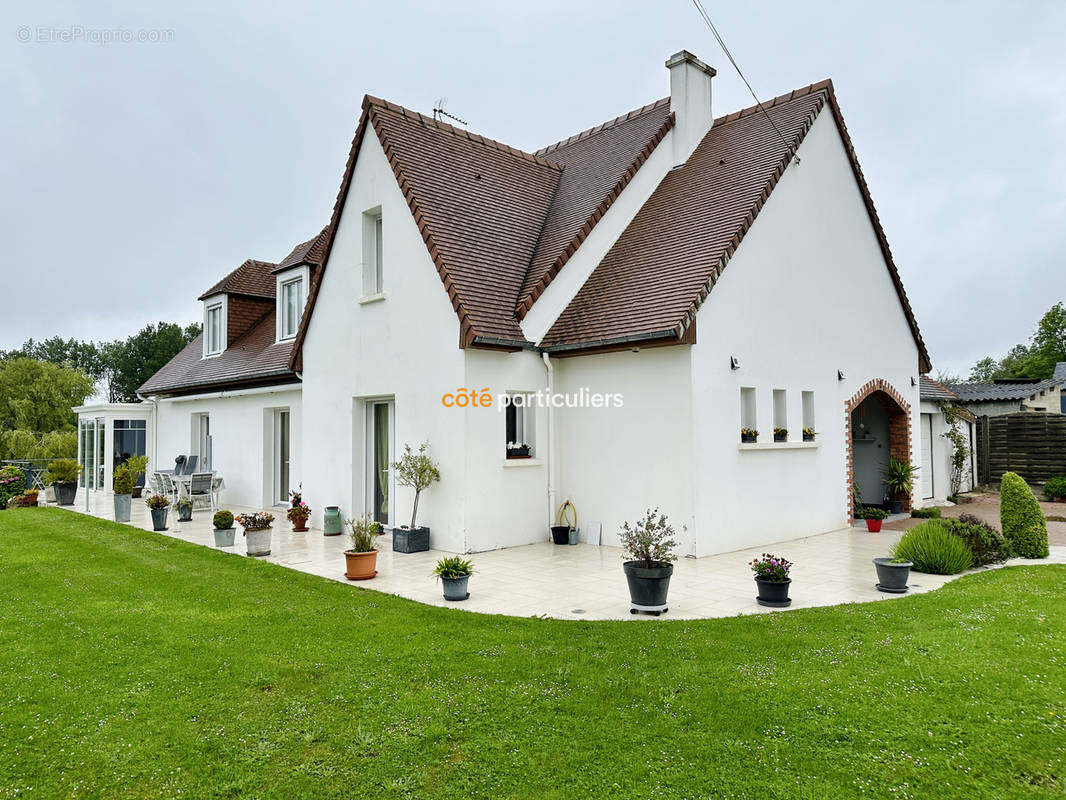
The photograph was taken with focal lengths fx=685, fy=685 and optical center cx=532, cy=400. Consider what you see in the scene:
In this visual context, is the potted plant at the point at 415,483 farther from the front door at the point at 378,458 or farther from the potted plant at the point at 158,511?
the potted plant at the point at 158,511

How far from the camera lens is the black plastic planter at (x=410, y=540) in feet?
36.9

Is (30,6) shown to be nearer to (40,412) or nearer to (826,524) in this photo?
(826,524)

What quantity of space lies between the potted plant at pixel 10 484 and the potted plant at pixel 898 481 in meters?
23.0

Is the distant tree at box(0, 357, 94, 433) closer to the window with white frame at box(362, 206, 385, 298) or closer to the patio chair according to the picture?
the patio chair

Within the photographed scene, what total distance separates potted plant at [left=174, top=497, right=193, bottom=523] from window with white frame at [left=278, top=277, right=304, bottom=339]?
498 cm

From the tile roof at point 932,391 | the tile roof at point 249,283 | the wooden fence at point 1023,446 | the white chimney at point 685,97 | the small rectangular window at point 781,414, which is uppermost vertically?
the white chimney at point 685,97

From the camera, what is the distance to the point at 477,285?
11.7 m

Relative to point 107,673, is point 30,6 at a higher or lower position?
higher

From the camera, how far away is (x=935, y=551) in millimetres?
9109

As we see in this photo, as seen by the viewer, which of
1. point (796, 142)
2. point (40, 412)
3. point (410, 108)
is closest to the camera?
point (796, 142)

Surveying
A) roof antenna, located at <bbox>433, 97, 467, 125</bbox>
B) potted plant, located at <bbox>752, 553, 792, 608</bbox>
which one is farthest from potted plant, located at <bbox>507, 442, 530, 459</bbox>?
roof antenna, located at <bbox>433, 97, 467, 125</bbox>

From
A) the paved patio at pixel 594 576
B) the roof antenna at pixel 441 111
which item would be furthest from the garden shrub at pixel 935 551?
the roof antenna at pixel 441 111

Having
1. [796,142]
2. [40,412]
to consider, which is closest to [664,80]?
[796,142]

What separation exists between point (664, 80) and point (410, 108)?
574cm
